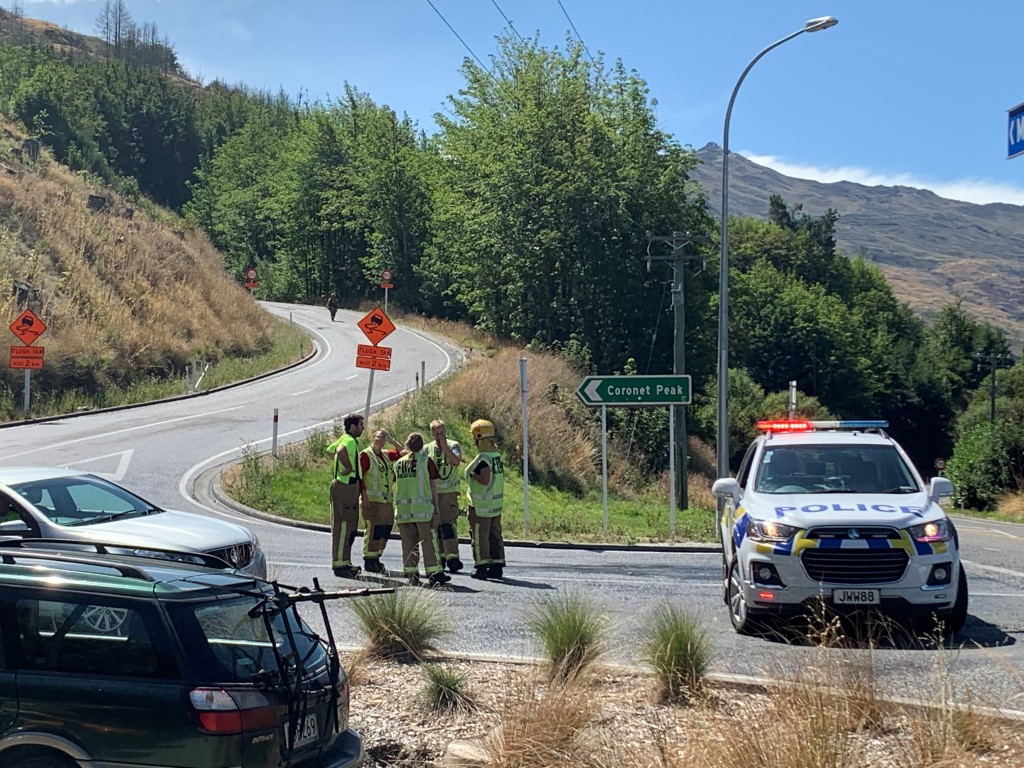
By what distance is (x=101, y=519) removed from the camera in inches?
404

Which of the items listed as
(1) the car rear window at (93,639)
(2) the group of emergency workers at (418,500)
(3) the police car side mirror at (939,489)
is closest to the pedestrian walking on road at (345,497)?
(2) the group of emergency workers at (418,500)

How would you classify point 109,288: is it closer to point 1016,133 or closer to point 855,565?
point 855,565

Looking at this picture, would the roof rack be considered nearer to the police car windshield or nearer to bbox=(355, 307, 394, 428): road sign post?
the police car windshield

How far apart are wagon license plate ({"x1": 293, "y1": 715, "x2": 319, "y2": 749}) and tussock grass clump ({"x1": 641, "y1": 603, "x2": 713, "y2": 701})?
8.48 feet

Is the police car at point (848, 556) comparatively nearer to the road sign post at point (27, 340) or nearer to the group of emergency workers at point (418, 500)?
the group of emergency workers at point (418, 500)

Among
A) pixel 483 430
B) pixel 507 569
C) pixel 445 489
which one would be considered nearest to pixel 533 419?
pixel 507 569

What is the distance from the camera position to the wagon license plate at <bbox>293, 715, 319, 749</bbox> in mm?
5093

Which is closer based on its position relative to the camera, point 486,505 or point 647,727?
point 647,727

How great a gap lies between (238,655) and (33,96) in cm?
9262

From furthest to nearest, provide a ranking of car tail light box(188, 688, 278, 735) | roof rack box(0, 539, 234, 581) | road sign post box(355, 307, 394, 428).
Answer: road sign post box(355, 307, 394, 428)
roof rack box(0, 539, 234, 581)
car tail light box(188, 688, 278, 735)

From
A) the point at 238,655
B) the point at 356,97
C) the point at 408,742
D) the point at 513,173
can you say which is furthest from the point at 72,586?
the point at 356,97

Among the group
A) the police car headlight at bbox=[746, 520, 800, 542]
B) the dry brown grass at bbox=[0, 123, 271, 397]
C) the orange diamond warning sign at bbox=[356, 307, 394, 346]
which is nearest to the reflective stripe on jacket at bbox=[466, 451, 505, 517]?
the police car headlight at bbox=[746, 520, 800, 542]

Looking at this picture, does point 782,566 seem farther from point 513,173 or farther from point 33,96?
point 33,96

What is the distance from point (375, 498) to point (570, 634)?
5986 mm
